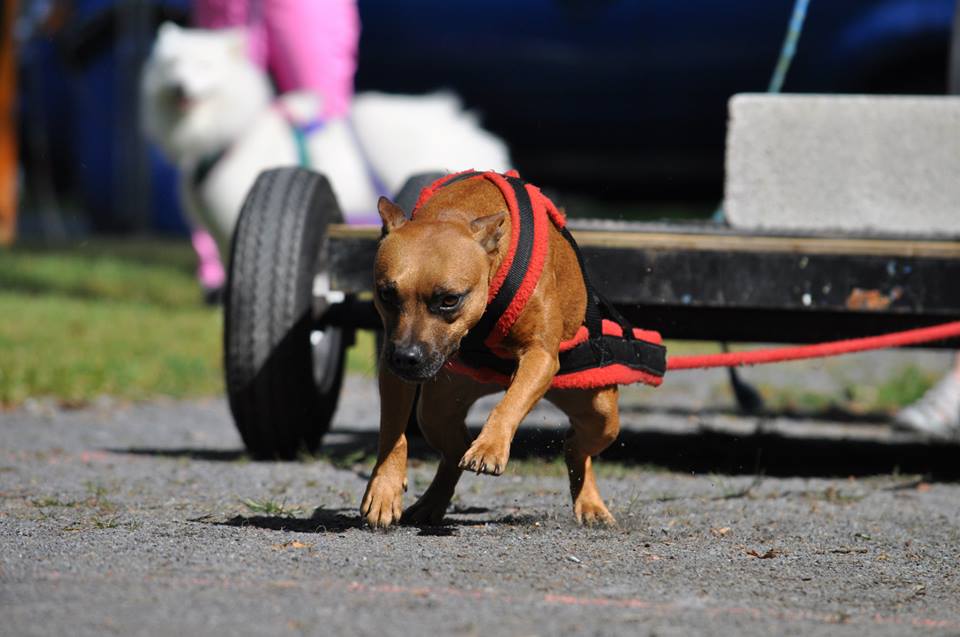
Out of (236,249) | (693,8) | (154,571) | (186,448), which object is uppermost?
(693,8)

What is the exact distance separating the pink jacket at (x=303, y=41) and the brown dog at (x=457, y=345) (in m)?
6.04

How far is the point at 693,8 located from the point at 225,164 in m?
8.38

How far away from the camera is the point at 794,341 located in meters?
4.54

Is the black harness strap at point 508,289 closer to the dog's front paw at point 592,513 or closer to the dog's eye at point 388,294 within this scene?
the dog's eye at point 388,294

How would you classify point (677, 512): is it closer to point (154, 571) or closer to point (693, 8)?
point (154, 571)

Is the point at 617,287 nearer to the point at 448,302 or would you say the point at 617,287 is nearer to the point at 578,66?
the point at 448,302

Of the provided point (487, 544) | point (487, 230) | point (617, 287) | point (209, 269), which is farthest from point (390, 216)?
point (209, 269)

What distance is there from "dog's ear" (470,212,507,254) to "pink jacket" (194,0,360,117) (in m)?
6.32

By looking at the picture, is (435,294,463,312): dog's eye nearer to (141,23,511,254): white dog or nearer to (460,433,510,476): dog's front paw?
(460,433,510,476): dog's front paw

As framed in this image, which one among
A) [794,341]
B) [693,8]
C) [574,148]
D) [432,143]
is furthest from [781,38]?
[794,341]

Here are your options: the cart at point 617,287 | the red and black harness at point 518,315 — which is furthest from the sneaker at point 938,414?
the red and black harness at point 518,315

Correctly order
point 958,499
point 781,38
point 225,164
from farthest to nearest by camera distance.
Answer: point 781,38
point 225,164
point 958,499

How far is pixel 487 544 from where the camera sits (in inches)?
128

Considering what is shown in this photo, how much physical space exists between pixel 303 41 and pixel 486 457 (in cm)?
694
